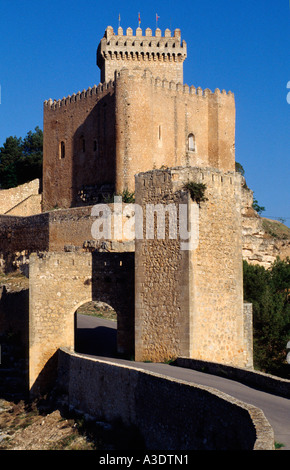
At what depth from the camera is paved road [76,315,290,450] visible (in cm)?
999

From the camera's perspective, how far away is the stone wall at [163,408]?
9242 mm

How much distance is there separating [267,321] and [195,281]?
Answer: 6109mm

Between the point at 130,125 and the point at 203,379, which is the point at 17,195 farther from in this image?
the point at 203,379

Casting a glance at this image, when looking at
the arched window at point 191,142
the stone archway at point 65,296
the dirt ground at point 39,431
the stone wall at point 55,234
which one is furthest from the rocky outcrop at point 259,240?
the dirt ground at point 39,431

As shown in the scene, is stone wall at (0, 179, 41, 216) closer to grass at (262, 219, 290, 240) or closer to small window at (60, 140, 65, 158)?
small window at (60, 140, 65, 158)

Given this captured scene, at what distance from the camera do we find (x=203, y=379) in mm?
13148

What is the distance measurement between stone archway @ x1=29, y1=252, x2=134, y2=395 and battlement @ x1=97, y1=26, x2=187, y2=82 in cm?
2345

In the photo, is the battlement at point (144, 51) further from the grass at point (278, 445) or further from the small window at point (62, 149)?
the grass at point (278, 445)

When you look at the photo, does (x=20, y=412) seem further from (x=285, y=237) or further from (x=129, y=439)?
(x=285, y=237)

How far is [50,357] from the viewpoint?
17.4 m

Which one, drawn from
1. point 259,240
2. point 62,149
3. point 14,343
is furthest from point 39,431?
point 62,149

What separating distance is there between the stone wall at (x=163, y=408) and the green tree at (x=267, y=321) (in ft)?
19.5
